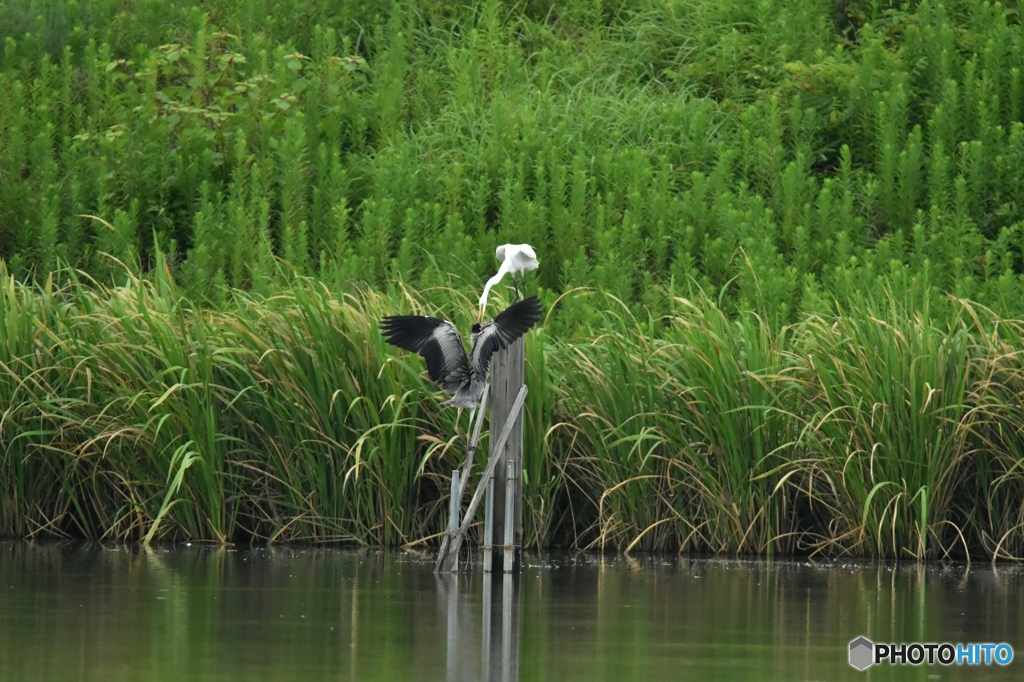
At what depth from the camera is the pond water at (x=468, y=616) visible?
590cm

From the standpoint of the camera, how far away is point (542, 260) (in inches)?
512

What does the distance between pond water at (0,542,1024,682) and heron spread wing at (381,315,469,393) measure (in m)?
1.08

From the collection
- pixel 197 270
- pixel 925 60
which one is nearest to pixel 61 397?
pixel 197 270

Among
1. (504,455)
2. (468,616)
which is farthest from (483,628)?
(504,455)

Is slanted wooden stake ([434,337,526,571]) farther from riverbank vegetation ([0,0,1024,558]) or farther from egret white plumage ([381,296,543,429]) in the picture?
riverbank vegetation ([0,0,1024,558])

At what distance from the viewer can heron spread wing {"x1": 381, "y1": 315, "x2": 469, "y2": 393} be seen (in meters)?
7.70

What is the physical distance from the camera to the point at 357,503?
31.3 ft

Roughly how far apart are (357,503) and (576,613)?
2.59 meters

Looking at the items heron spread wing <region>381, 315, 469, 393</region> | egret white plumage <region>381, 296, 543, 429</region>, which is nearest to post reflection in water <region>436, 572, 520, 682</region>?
egret white plumage <region>381, 296, 543, 429</region>

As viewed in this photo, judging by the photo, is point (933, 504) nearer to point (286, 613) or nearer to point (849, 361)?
point (849, 361)

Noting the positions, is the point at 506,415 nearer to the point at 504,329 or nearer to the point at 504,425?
the point at 504,425

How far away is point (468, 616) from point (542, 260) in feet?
20.5

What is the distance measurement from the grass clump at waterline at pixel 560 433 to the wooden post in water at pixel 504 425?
1.18 m

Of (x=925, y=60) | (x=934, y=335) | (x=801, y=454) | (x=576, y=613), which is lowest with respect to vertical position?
(x=576, y=613)
